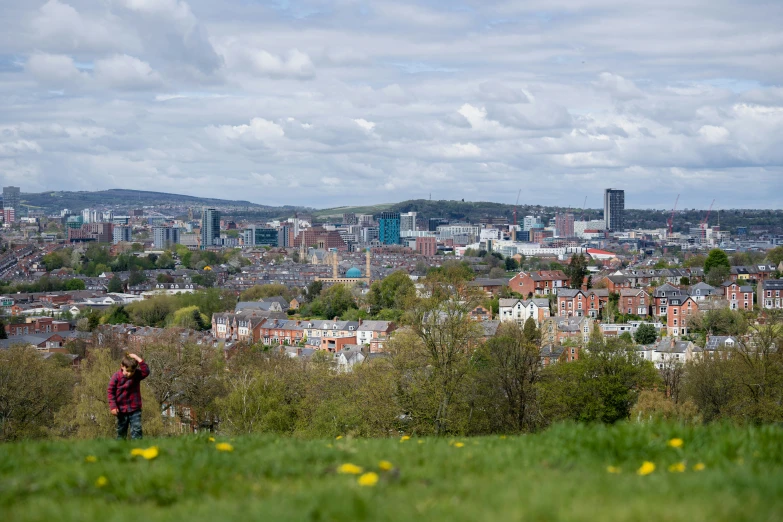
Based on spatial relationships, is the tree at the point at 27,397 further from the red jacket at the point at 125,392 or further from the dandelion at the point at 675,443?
the dandelion at the point at 675,443

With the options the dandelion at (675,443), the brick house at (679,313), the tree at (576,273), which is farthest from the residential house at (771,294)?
the dandelion at (675,443)

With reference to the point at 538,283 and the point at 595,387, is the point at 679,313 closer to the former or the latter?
the point at 538,283

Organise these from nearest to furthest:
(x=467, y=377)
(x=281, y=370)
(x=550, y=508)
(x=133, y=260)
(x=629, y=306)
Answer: (x=550, y=508) → (x=467, y=377) → (x=281, y=370) → (x=629, y=306) → (x=133, y=260)

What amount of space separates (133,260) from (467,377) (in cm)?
15852

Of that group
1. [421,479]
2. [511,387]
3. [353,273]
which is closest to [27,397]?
[511,387]

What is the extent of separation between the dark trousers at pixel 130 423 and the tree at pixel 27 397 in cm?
1822

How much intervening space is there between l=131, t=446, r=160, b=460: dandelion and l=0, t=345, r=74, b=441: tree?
22728 millimetres

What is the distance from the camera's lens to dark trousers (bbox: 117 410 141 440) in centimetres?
1173

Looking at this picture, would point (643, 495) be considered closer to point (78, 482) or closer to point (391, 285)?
point (78, 482)

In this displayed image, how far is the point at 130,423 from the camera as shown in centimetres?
1209

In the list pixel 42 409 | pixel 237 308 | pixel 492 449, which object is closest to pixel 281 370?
pixel 42 409

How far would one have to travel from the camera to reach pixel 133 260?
176 meters

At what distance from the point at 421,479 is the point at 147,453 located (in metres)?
2.67

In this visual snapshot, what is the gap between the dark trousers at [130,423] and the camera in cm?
1173
